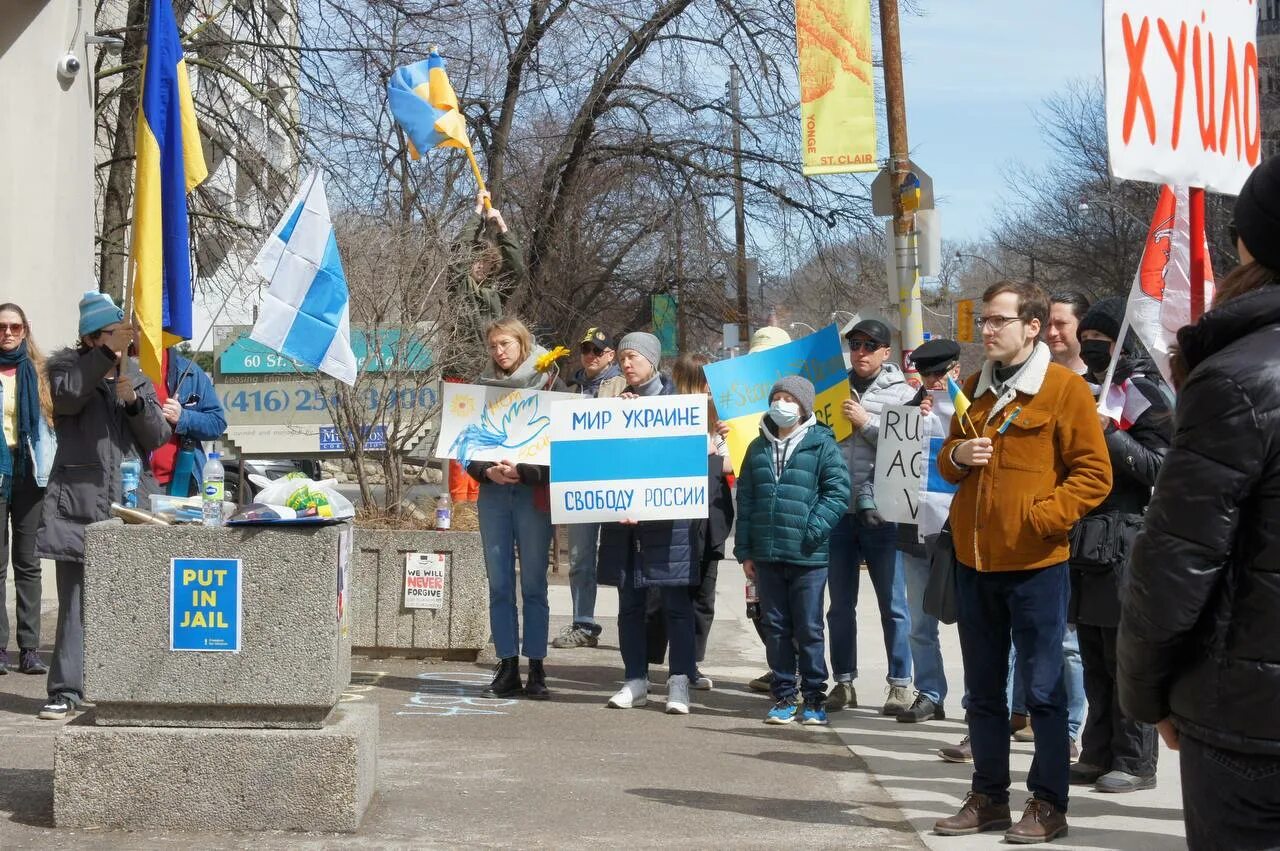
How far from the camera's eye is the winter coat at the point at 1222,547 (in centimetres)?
299

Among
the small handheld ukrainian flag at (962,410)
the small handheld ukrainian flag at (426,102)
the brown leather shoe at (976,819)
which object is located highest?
the small handheld ukrainian flag at (426,102)

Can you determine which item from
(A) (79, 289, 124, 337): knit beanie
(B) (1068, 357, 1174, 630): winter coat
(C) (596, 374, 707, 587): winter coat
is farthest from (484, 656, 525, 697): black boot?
(B) (1068, 357, 1174, 630): winter coat

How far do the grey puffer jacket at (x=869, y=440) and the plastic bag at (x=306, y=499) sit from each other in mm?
3565

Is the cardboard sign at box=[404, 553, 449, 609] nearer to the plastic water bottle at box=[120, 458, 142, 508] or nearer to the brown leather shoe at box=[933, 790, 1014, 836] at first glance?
the plastic water bottle at box=[120, 458, 142, 508]

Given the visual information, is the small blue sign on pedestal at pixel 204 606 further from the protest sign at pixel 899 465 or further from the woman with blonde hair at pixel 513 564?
the protest sign at pixel 899 465

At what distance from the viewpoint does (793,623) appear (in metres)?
8.20

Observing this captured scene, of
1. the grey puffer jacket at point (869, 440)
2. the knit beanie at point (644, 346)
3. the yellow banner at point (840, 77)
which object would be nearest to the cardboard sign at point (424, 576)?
the knit beanie at point (644, 346)

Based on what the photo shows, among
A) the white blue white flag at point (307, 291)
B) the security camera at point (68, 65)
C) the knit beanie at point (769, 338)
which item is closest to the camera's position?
the white blue white flag at point (307, 291)

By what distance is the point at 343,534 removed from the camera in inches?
223

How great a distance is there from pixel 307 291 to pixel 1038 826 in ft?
13.8

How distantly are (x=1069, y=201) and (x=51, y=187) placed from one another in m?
36.6

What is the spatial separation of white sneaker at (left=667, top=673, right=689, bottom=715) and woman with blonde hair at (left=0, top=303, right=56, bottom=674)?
3.61m

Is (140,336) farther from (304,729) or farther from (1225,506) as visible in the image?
(1225,506)

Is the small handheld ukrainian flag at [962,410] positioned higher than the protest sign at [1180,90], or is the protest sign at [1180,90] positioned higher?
the protest sign at [1180,90]
